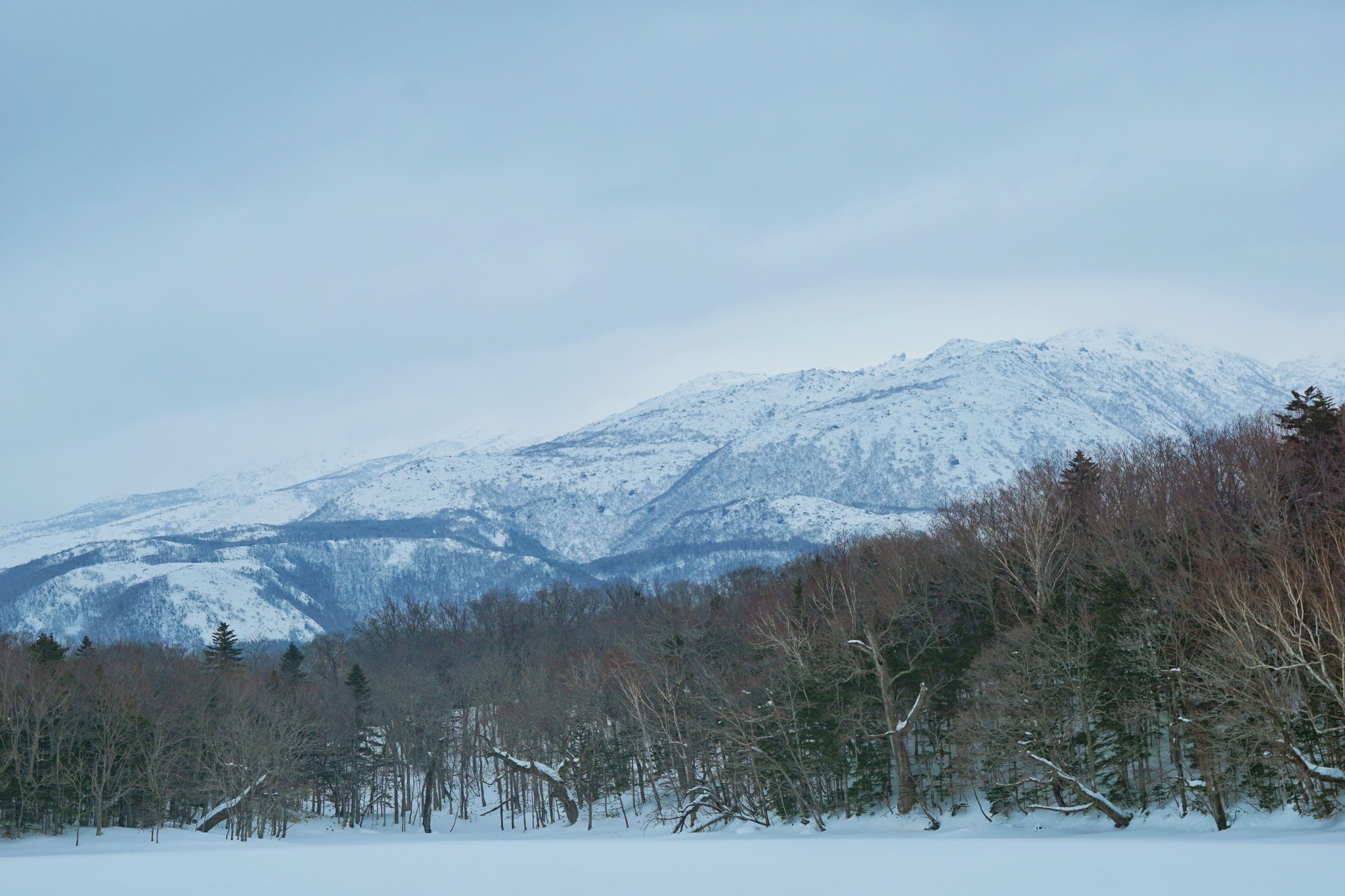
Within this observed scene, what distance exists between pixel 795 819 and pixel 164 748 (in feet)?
150

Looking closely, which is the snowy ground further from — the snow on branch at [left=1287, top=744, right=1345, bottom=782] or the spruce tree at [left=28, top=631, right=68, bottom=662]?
the spruce tree at [left=28, top=631, right=68, bottom=662]

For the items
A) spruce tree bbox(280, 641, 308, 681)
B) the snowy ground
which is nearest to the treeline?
the snowy ground

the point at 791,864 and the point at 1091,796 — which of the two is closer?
the point at 791,864

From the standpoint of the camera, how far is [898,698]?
63906 millimetres

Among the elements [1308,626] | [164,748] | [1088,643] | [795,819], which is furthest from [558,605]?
[1308,626]

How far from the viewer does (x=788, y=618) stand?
67.6 m

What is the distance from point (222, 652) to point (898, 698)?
83.8m

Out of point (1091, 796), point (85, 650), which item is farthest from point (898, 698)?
point (85, 650)

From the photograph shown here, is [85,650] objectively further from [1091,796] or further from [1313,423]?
[1313,423]

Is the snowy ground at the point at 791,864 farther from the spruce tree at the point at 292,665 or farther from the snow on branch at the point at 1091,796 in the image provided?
the spruce tree at the point at 292,665

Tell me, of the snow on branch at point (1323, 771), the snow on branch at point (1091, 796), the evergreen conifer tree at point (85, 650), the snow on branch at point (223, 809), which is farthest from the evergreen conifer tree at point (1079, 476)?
the evergreen conifer tree at point (85, 650)

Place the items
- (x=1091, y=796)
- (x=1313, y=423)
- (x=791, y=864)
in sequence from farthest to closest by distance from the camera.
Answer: (x=1313, y=423)
(x=1091, y=796)
(x=791, y=864)

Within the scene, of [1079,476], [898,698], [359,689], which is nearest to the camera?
[898,698]

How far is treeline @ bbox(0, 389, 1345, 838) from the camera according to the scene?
149 ft
